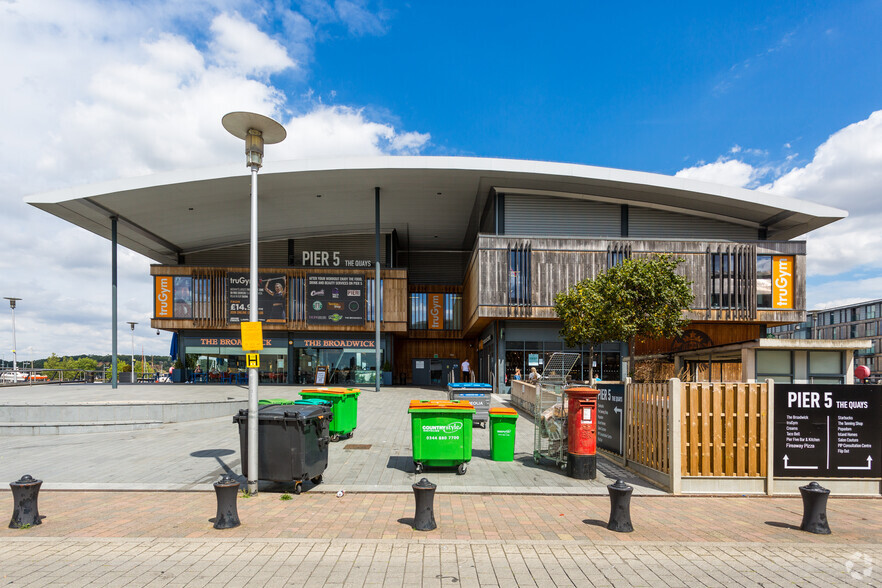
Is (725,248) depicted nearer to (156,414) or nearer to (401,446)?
(401,446)

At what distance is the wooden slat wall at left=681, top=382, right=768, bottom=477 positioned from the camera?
295 inches

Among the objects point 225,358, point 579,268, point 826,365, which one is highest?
point 579,268

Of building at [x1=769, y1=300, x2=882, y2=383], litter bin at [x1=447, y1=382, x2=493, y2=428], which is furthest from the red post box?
building at [x1=769, y1=300, x2=882, y2=383]

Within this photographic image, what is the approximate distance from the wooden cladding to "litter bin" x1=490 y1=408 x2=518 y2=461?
21918mm

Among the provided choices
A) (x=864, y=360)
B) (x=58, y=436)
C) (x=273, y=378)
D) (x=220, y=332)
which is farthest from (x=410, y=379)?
(x=864, y=360)

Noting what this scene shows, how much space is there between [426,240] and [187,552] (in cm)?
3328

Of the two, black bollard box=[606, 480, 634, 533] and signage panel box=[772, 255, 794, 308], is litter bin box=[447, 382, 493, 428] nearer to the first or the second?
black bollard box=[606, 480, 634, 533]

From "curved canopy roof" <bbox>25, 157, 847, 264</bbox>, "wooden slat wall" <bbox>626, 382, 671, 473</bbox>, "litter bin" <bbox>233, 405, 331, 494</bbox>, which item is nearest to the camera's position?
"litter bin" <bbox>233, 405, 331, 494</bbox>

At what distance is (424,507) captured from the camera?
18.9 ft

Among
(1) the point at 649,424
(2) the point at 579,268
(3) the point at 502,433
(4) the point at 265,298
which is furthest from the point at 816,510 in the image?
(4) the point at 265,298

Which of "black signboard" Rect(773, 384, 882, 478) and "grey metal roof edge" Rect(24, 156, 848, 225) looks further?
"grey metal roof edge" Rect(24, 156, 848, 225)

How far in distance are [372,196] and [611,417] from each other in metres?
21.7

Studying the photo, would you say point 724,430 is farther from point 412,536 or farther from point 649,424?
point 412,536

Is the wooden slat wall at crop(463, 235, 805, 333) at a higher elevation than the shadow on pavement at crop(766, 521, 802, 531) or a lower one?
higher
